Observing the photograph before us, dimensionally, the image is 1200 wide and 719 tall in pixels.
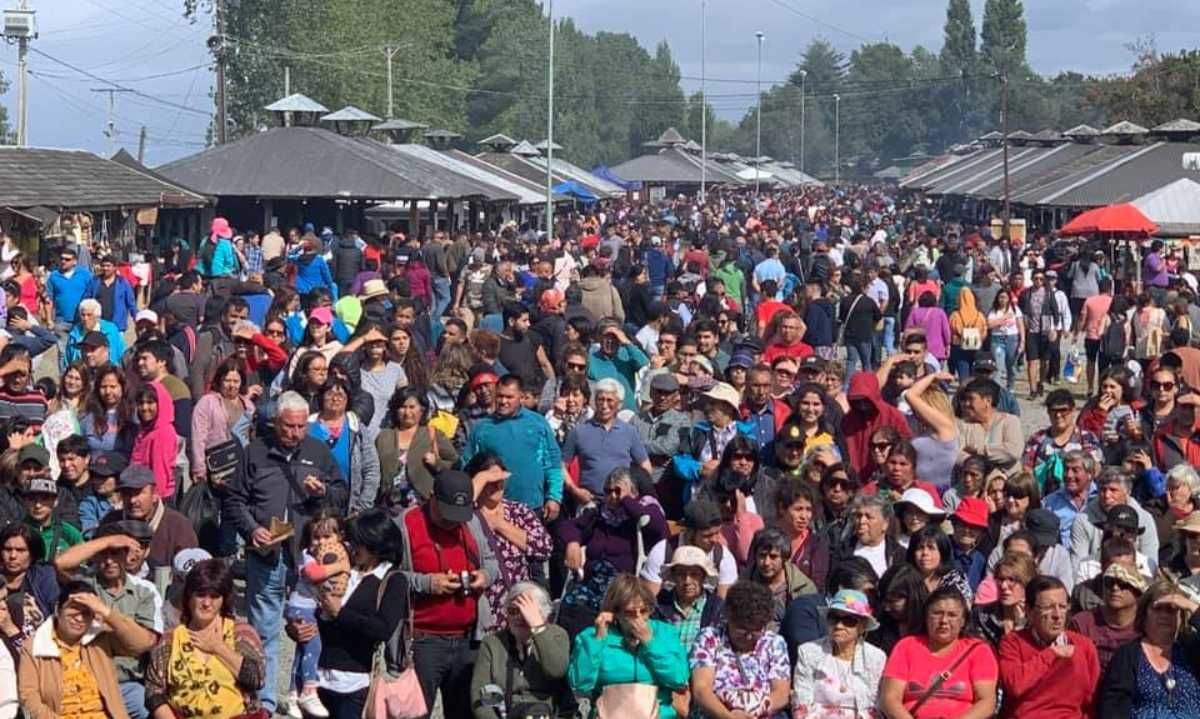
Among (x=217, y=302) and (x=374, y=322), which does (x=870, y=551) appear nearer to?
(x=374, y=322)

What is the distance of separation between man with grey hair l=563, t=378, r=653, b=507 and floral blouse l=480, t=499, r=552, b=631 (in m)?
1.78

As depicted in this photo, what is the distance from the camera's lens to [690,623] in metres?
8.56

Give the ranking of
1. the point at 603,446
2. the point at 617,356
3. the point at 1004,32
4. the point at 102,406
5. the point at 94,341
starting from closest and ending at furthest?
the point at 603,446, the point at 102,406, the point at 94,341, the point at 617,356, the point at 1004,32

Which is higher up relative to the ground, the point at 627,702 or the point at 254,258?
the point at 254,258

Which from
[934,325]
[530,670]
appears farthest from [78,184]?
[530,670]

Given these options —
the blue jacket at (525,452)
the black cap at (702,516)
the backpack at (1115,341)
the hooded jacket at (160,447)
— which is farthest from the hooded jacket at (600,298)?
the black cap at (702,516)

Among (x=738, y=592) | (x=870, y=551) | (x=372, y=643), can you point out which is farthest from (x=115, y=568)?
(x=870, y=551)

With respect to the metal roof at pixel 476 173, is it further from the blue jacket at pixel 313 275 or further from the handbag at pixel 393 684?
the handbag at pixel 393 684

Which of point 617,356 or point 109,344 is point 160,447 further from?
point 109,344

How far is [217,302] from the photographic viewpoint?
55.6 ft

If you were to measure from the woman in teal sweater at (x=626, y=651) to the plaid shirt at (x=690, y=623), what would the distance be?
19.1 inches

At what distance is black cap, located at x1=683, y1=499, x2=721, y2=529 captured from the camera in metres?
9.05

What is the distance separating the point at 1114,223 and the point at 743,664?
2227cm

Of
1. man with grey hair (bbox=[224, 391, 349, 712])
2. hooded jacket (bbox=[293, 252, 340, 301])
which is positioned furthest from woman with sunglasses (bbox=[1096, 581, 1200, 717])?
hooded jacket (bbox=[293, 252, 340, 301])
